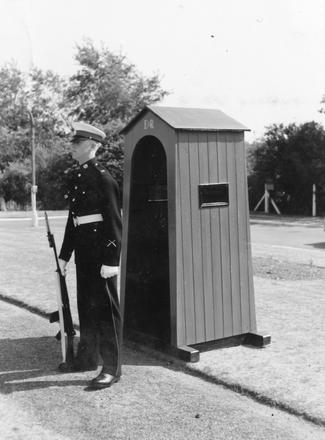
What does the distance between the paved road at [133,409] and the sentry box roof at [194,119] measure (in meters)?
1.95

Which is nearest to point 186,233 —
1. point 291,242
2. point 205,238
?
point 205,238

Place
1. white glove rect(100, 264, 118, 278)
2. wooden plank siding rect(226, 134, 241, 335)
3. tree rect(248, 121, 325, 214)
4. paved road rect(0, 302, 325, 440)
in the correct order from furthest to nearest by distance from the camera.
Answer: tree rect(248, 121, 325, 214) < wooden plank siding rect(226, 134, 241, 335) < white glove rect(100, 264, 118, 278) < paved road rect(0, 302, 325, 440)

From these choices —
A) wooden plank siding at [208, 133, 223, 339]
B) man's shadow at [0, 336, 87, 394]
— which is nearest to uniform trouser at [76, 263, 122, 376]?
man's shadow at [0, 336, 87, 394]

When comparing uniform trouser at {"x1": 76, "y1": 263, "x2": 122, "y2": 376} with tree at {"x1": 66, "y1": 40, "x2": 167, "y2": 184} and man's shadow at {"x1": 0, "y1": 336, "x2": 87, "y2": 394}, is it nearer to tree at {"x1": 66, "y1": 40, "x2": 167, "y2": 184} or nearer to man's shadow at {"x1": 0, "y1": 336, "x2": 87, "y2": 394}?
man's shadow at {"x1": 0, "y1": 336, "x2": 87, "y2": 394}

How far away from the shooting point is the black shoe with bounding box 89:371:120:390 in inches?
179

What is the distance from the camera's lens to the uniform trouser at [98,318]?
4781 millimetres

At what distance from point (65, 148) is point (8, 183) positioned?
4854mm

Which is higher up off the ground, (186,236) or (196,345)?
(186,236)

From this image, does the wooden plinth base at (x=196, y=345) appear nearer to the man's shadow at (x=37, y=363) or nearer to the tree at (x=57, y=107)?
the man's shadow at (x=37, y=363)

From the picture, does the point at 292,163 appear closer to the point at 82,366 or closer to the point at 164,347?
the point at 164,347

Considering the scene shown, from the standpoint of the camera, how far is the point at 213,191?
210 inches

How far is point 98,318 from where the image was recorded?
4.91 m

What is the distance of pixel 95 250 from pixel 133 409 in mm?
1271

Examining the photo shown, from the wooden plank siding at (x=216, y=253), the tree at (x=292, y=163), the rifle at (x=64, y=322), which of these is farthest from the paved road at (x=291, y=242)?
the rifle at (x=64, y=322)
